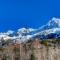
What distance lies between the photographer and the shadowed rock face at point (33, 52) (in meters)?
27.6

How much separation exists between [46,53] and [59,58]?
1.33 meters

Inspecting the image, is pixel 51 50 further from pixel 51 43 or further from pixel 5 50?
pixel 5 50

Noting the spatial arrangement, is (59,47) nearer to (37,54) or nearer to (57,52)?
(57,52)

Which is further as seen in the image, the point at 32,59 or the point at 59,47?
the point at 59,47

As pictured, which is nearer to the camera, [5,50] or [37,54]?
[37,54]

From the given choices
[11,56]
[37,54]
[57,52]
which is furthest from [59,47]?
[11,56]

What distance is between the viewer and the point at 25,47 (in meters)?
29.5

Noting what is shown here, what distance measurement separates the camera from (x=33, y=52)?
2747 centimetres

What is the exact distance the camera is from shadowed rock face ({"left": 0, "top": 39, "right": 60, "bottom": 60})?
90.6 feet

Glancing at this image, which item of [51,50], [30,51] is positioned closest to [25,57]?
[30,51]

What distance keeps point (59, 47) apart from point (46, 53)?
1735 mm

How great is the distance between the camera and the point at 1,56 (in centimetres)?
2830

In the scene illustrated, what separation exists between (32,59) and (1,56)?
3.18 m

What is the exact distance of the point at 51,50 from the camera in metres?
28.6
